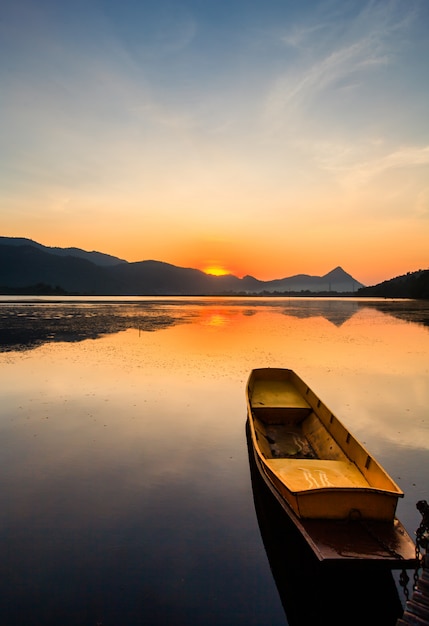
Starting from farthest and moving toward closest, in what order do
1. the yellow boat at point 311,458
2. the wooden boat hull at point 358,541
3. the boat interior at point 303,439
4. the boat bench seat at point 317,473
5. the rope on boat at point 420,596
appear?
1. the boat interior at point 303,439
2. the boat bench seat at point 317,473
3. the yellow boat at point 311,458
4. the wooden boat hull at point 358,541
5. the rope on boat at point 420,596

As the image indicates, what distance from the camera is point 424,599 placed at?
647cm

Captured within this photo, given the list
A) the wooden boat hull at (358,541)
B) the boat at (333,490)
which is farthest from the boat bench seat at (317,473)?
the wooden boat hull at (358,541)

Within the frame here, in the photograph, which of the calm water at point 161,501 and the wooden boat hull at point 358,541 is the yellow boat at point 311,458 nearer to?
the wooden boat hull at point 358,541

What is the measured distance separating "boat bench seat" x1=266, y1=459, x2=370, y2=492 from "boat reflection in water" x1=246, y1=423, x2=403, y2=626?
1.02 meters

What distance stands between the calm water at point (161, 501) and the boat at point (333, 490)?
0.72 m

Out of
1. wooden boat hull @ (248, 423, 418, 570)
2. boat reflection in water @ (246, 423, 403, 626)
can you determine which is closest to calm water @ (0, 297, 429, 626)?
boat reflection in water @ (246, 423, 403, 626)

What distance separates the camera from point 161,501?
11234mm

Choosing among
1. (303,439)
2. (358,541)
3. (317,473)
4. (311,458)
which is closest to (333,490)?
(358,541)

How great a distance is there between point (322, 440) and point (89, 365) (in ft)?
67.7

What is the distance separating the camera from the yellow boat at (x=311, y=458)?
8469 mm

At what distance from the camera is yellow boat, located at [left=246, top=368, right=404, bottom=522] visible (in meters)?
8.47

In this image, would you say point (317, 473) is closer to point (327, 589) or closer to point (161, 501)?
point (327, 589)

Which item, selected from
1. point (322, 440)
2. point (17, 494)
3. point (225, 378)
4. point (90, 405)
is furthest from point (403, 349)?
point (17, 494)

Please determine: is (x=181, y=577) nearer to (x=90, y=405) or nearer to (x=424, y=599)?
(x=424, y=599)
